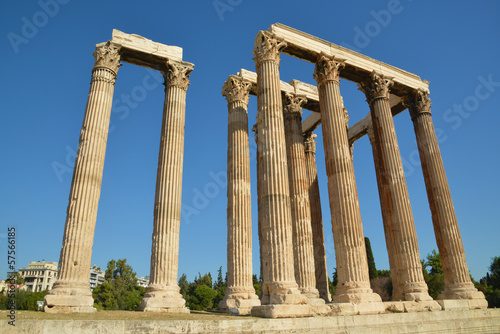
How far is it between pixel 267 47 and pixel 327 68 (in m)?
4.46

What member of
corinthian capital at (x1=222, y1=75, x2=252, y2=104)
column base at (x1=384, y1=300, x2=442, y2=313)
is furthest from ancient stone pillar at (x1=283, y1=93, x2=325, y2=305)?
column base at (x1=384, y1=300, x2=442, y2=313)

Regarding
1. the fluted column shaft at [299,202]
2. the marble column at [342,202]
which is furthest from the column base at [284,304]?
the fluted column shaft at [299,202]

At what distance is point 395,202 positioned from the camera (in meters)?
21.0

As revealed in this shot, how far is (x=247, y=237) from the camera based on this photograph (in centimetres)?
2066

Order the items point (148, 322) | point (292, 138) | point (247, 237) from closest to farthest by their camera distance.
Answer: point (148, 322) → point (247, 237) → point (292, 138)

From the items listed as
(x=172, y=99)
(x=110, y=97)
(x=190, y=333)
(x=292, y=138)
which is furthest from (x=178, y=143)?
(x=190, y=333)

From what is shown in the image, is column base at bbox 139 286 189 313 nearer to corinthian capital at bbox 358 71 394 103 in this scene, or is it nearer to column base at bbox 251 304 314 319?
column base at bbox 251 304 314 319

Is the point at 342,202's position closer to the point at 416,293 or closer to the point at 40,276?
the point at 416,293

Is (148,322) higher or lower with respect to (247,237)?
lower

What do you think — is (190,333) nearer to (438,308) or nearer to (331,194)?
(331,194)

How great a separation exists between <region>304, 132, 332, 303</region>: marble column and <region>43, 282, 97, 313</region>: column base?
15.1 m

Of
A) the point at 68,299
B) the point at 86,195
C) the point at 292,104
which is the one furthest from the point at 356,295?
the point at 292,104

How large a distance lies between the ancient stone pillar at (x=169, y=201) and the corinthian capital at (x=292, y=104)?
25.3ft

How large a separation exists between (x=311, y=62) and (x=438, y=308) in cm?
1664
